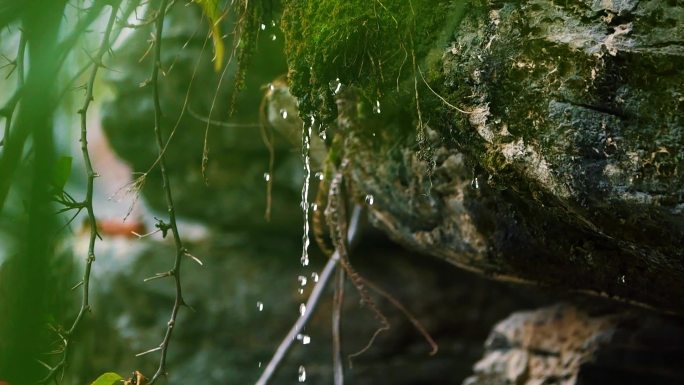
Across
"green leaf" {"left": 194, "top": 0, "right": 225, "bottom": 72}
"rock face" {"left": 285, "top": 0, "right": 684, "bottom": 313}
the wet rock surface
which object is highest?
"green leaf" {"left": 194, "top": 0, "right": 225, "bottom": 72}

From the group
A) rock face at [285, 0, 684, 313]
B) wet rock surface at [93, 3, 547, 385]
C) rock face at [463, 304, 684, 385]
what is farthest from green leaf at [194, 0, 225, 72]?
wet rock surface at [93, 3, 547, 385]

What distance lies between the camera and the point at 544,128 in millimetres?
1122

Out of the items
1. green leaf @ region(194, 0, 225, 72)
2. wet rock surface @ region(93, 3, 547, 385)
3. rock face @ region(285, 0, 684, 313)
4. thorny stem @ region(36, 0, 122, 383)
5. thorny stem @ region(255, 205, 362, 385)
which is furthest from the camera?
wet rock surface @ region(93, 3, 547, 385)

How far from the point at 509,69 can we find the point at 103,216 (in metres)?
3.25

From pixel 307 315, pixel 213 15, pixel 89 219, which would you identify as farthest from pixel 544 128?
pixel 307 315

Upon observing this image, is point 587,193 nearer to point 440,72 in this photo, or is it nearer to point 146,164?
point 440,72

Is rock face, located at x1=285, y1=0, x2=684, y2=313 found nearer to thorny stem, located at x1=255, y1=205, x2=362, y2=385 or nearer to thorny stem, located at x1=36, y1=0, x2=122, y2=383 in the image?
thorny stem, located at x1=36, y1=0, x2=122, y2=383

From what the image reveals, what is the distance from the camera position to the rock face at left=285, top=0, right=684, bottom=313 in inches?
40.3

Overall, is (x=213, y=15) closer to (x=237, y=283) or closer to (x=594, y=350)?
(x=594, y=350)

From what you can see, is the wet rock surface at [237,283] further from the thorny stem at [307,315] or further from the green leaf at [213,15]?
the green leaf at [213,15]

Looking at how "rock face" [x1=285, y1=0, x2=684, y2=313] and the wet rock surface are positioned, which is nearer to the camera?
"rock face" [x1=285, y1=0, x2=684, y2=313]

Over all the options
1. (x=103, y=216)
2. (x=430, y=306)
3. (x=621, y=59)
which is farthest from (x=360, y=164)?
(x=103, y=216)

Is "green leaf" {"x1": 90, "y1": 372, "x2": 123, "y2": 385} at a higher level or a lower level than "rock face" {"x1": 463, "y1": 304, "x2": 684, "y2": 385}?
higher

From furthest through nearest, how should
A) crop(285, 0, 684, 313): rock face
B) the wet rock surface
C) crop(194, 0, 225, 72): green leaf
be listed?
the wet rock surface < crop(194, 0, 225, 72): green leaf < crop(285, 0, 684, 313): rock face
